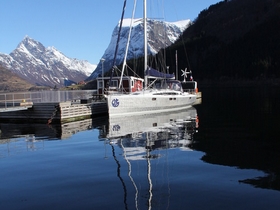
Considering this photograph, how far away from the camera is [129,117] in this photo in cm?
3519

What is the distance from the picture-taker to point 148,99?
38.1 meters

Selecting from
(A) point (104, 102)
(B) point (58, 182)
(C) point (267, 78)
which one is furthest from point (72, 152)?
→ (C) point (267, 78)

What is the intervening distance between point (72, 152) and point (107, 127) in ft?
33.3

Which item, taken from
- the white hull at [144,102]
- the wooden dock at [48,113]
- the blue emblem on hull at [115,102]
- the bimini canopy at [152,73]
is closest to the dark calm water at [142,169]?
the wooden dock at [48,113]

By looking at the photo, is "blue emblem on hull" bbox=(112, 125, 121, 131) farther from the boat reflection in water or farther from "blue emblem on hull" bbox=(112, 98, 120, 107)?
"blue emblem on hull" bbox=(112, 98, 120, 107)

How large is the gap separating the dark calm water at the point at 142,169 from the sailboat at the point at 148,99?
33.4ft

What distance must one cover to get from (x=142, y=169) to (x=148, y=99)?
24.3 meters

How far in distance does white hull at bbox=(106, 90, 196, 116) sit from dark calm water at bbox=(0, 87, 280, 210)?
9.87m

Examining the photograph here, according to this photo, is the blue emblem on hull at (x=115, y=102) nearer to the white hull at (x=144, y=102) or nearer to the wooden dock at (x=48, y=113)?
the white hull at (x=144, y=102)

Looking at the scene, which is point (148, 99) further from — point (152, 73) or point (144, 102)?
point (152, 73)

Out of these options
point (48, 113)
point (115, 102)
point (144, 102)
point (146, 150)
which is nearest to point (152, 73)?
point (144, 102)

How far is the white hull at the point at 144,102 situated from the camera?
34891mm

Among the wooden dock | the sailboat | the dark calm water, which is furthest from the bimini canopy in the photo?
the dark calm water

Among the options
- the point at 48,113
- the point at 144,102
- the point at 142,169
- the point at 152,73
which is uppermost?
the point at 152,73
